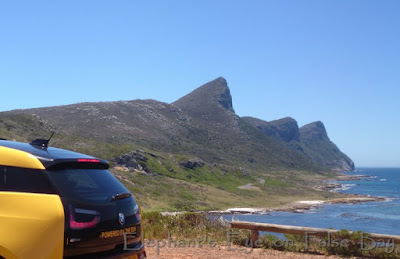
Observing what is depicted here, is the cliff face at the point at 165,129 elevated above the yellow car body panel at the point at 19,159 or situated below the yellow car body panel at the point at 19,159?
above

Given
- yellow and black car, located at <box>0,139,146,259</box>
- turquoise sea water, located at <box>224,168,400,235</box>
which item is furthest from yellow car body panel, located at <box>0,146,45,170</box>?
turquoise sea water, located at <box>224,168,400,235</box>

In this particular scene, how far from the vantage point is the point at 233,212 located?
214 ft

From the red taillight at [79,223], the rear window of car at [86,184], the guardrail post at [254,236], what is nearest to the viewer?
the red taillight at [79,223]

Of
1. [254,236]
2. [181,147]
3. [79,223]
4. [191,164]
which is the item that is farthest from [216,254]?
[181,147]

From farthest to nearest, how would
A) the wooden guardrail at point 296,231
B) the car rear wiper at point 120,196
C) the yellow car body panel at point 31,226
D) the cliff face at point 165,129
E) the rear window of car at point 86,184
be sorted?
the cliff face at point 165,129 < the wooden guardrail at point 296,231 < the car rear wiper at point 120,196 < the rear window of car at point 86,184 < the yellow car body panel at point 31,226

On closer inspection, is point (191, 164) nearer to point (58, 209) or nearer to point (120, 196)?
point (120, 196)

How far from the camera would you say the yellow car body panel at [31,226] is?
12.2 ft

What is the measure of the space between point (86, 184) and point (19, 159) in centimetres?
70

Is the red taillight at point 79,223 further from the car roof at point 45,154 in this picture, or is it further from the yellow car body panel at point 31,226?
the car roof at point 45,154

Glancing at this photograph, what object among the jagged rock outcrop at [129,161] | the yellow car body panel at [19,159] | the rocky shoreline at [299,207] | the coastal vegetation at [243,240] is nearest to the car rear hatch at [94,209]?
the yellow car body panel at [19,159]

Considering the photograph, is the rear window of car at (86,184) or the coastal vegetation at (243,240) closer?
the rear window of car at (86,184)

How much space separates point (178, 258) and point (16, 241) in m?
4.82

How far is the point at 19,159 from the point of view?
413cm

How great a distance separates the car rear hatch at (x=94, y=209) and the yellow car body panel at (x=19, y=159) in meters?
0.15
